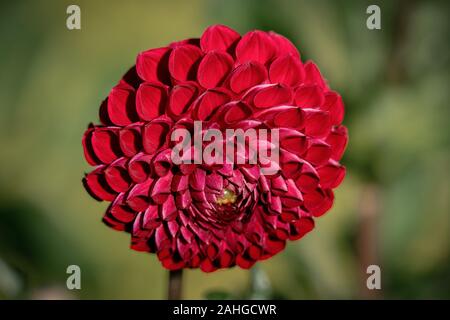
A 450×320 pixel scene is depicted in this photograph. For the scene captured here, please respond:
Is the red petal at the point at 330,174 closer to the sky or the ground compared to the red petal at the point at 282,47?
closer to the ground

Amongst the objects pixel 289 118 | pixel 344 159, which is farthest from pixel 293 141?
pixel 344 159

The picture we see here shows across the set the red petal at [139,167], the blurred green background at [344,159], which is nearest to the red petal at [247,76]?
the red petal at [139,167]

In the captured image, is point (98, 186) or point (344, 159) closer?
point (98, 186)

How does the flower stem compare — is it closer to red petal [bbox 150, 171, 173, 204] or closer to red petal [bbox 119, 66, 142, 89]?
red petal [bbox 150, 171, 173, 204]

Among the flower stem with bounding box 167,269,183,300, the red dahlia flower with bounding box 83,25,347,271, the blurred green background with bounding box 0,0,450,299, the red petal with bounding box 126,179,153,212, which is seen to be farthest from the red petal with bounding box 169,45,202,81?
the blurred green background with bounding box 0,0,450,299

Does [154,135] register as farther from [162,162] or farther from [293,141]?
[293,141]

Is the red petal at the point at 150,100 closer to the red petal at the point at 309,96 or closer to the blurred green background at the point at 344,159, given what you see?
A: the red petal at the point at 309,96
